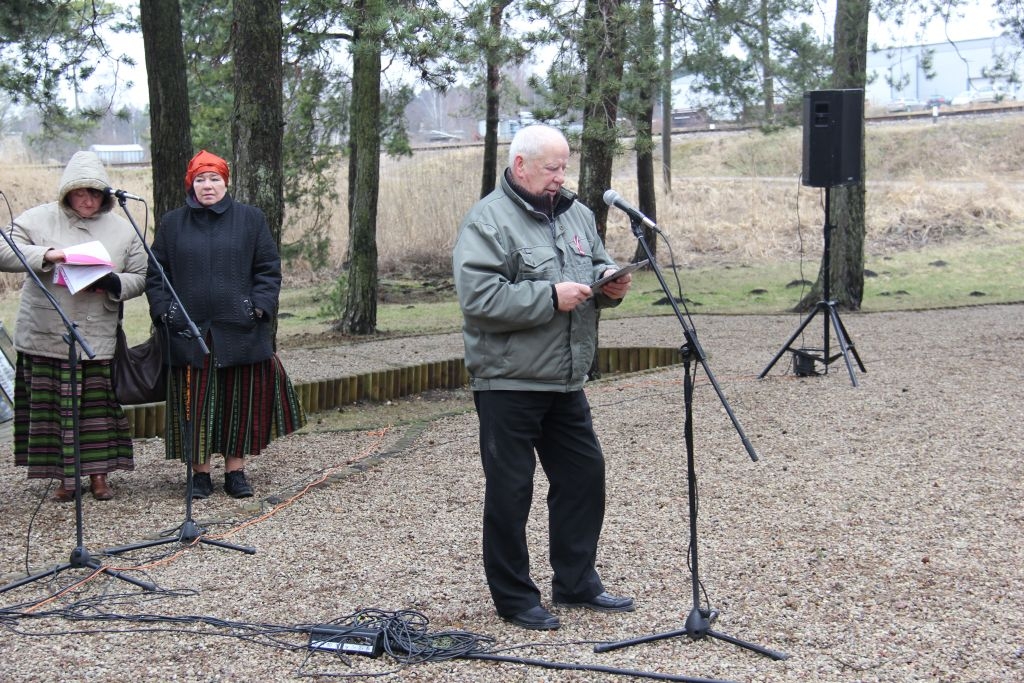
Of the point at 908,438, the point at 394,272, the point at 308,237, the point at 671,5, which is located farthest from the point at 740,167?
the point at 908,438

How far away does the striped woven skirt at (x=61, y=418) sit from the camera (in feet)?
17.3

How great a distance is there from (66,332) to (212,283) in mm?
699

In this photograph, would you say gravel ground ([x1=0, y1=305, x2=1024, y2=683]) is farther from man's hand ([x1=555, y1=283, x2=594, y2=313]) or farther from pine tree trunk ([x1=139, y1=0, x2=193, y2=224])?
pine tree trunk ([x1=139, y1=0, x2=193, y2=224])

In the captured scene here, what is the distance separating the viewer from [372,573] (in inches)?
174

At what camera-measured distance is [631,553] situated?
4.56m

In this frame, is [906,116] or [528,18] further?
[906,116]

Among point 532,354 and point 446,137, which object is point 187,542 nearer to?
point 532,354

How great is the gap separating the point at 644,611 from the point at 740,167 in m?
29.1

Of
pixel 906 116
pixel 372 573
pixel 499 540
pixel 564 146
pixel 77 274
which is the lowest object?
pixel 372 573

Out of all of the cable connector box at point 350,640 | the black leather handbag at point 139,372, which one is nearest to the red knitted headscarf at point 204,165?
the black leather handbag at point 139,372

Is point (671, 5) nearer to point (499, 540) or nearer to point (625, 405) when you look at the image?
point (625, 405)

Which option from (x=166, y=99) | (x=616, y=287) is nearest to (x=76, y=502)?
(x=616, y=287)

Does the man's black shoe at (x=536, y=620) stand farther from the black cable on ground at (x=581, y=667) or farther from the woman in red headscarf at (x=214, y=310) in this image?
the woman in red headscarf at (x=214, y=310)

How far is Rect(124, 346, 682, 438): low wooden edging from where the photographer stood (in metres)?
7.42
